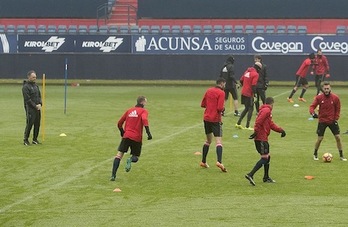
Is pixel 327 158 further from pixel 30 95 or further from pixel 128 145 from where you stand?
pixel 30 95

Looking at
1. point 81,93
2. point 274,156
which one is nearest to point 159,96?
point 81,93

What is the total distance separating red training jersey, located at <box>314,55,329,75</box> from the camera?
119 ft

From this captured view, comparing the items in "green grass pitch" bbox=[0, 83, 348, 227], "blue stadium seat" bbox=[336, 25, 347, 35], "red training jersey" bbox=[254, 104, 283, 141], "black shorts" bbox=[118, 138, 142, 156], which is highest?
"blue stadium seat" bbox=[336, 25, 347, 35]

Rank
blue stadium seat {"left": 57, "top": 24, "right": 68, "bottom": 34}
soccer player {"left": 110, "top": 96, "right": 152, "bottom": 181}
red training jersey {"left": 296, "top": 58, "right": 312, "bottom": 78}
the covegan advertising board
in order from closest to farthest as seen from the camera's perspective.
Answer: soccer player {"left": 110, "top": 96, "right": 152, "bottom": 181}
red training jersey {"left": 296, "top": 58, "right": 312, "bottom": 78}
the covegan advertising board
blue stadium seat {"left": 57, "top": 24, "right": 68, "bottom": 34}

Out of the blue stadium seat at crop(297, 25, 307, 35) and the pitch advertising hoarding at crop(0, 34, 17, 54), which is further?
the blue stadium seat at crop(297, 25, 307, 35)

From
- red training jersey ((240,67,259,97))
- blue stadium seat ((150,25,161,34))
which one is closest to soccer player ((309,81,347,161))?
red training jersey ((240,67,259,97))

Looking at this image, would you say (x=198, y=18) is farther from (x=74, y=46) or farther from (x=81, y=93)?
(x=81, y=93)

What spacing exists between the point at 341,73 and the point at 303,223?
32.9 m

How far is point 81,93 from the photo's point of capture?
41312 millimetres

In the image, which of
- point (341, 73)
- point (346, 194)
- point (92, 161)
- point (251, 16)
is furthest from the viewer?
point (251, 16)

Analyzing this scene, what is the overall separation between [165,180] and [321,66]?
63.9 ft

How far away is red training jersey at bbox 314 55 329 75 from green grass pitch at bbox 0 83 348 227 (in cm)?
650

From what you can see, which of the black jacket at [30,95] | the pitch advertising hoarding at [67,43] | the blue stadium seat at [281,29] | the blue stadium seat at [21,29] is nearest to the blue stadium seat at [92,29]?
the pitch advertising hoarding at [67,43]

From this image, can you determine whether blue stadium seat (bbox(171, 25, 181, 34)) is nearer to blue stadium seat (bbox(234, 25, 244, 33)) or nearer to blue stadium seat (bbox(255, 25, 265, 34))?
blue stadium seat (bbox(234, 25, 244, 33))
